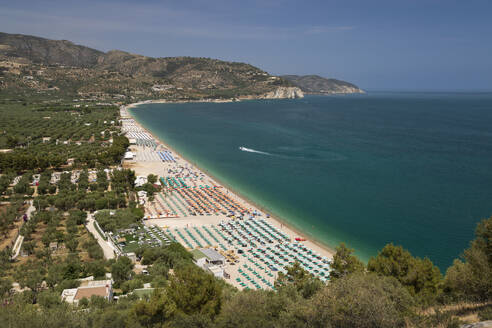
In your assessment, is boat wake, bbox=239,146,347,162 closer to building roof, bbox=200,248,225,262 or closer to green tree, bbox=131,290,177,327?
building roof, bbox=200,248,225,262

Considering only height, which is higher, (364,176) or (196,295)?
(196,295)

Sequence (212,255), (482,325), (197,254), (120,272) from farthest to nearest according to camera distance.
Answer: (197,254) → (212,255) → (120,272) → (482,325)

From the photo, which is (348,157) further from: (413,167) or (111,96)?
A: (111,96)

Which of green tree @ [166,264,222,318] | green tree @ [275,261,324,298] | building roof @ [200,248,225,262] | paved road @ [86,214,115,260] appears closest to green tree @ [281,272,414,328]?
green tree @ [166,264,222,318]

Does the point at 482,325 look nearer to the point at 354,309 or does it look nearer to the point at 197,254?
the point at 354,309

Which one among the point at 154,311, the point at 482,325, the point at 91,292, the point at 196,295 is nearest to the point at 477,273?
the point at 482,325

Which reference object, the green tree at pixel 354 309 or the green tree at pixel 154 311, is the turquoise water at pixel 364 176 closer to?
the green tree at pixel 354 309

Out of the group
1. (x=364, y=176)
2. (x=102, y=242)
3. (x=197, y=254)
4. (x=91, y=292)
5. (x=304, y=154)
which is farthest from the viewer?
(x=304, y=154)

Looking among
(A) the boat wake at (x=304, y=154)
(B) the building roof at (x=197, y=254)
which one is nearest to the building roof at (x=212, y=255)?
(B) the building roof at (x=197, y=254)
